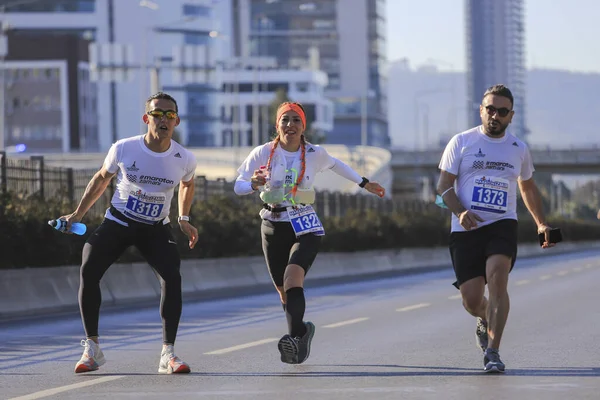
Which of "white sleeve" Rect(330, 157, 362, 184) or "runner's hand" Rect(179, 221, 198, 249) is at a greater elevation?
"white sleeve" Rect(330, 157, 362, 184)

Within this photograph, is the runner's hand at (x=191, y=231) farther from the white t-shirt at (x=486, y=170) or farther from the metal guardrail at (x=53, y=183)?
the metal guardrail at (x=53, y=183)

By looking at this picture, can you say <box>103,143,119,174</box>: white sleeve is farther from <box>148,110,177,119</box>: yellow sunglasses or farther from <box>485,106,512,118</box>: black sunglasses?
<box>485,106,512,118</box>: black sunglasses

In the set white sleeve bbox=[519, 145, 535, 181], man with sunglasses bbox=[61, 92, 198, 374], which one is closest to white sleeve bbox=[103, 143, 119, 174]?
man with sunglasses bbox=[61, 92, 198, 374]

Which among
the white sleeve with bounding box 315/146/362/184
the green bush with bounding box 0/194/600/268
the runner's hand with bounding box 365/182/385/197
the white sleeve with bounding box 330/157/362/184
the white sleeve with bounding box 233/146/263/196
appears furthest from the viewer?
the green bush with bounding box 0/194/600/268

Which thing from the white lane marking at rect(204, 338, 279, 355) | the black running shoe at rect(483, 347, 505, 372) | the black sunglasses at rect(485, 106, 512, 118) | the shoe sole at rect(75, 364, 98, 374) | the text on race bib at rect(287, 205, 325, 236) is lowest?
the white lane marking at rect(204, 338, 279, 355)

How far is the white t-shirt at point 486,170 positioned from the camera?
38.5 feet

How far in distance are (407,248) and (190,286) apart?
76.5 feet

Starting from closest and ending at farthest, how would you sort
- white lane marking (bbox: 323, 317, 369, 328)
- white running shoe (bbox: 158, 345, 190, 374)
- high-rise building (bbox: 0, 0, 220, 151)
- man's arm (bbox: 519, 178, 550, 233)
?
1. white running shoe (bbox: 158, 345, 190, 374)
2. man's arm (bbox: 519, 178, 550, 233)
3. white lane marking (bbox: 323, 317, 369, 328)
4. high-rise building (bbox: 0, 0, 220, 151)

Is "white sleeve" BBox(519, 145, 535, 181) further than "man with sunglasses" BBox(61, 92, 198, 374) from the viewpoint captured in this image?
Yes

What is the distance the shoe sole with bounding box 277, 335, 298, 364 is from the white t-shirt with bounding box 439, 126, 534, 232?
55.8 inches

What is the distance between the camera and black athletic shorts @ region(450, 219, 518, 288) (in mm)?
11695

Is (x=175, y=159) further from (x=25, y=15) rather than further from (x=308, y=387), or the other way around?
(x=25, y=15)

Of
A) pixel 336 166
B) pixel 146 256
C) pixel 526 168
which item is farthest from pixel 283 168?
pixel 526 168

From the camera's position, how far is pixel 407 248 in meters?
49.2
